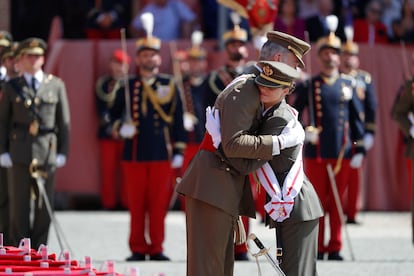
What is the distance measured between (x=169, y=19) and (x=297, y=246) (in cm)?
965

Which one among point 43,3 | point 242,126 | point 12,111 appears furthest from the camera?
point 43,3

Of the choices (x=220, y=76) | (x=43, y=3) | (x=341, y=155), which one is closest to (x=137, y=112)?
(x=220, y=76)

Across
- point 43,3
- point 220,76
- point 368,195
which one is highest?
point 43,3

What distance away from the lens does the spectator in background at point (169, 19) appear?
55.5 feet

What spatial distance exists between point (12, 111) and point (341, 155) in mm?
3154

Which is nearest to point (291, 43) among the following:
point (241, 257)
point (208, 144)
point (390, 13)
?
point (208, 144)

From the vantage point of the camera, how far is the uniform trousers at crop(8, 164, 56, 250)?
Result: 1120 centimetres

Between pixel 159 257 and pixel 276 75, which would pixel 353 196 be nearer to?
pixel 159 257

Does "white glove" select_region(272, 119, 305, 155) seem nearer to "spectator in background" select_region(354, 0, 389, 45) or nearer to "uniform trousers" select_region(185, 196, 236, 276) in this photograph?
"uniform trousers" select_region(185, 196, 236, 276)

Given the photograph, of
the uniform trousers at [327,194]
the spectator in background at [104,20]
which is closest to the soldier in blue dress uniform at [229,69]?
the uniform trousers at [327,194]

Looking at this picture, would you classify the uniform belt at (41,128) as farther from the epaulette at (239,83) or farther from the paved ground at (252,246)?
the epaulette at (239,83)

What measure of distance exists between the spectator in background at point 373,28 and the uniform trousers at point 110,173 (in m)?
3.56

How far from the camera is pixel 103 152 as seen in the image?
649 inches

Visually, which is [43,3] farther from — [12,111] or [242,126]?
[242,126]
